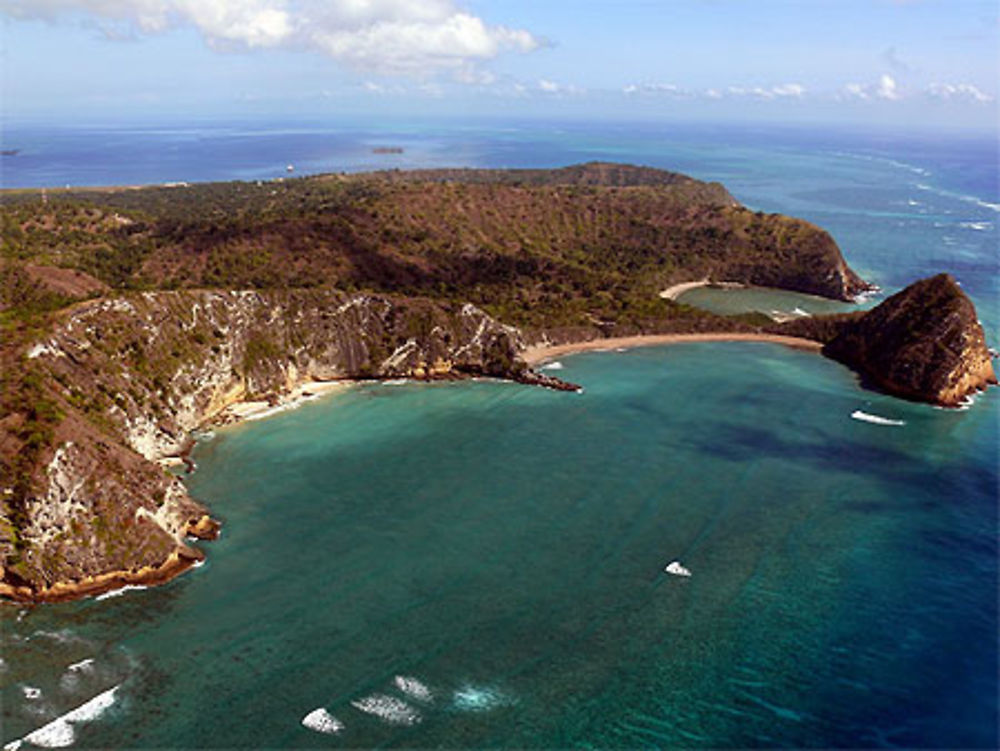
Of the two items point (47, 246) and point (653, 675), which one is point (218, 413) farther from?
point (47, 246)

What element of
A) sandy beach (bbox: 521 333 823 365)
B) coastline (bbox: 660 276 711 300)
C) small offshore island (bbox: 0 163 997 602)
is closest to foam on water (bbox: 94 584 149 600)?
small offshore island (bbox: 0 163 997 602)

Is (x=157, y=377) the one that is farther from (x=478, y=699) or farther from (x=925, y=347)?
(x=925, y=347)

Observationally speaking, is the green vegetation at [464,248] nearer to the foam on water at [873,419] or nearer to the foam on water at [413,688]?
the foam on water at [873,419]

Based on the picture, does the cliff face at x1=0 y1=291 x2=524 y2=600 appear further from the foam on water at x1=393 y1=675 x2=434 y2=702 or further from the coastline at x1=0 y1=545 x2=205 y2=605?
the foam on water at x1=393 y1=675 x2=434 y2=702

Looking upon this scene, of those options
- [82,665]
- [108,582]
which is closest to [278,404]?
[108,582]

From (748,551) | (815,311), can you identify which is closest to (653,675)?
(748,551)

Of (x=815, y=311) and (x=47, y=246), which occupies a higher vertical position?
(x=47, y=246)
